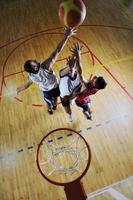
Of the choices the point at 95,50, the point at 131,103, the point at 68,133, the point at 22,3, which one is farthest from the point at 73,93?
the point at 22,3

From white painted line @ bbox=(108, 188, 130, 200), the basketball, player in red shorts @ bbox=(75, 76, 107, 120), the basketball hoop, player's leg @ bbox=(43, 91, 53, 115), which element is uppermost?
the basketball

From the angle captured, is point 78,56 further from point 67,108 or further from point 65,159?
point 65,159

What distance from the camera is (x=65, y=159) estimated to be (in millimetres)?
4371

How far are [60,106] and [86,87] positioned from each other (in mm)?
1169

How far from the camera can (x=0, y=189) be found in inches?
168

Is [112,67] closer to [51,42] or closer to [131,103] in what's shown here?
[131,103]

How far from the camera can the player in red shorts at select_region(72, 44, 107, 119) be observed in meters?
3.79

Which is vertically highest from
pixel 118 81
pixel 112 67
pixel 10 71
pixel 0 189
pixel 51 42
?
pixel 51 42

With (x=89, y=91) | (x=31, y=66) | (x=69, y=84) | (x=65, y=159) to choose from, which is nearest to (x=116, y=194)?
(x=65, y=159)

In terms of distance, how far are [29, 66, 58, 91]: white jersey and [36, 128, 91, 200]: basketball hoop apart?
2.39 ft

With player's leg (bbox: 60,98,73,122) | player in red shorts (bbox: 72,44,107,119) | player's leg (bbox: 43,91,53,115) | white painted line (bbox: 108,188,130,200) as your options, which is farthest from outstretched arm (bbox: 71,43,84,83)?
white painted line (bbox: 108,188,130,200)

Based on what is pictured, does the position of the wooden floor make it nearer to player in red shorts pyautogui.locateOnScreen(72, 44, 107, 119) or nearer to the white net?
the white net

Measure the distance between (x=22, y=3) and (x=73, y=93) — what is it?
448cm

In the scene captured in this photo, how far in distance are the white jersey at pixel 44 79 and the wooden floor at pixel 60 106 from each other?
0.78m
